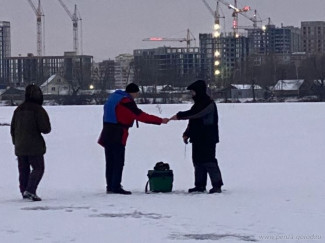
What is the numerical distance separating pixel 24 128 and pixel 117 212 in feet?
6.80

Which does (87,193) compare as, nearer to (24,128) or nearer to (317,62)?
(24,128)

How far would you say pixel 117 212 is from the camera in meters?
9.13

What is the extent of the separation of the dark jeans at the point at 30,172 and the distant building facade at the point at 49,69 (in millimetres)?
115338

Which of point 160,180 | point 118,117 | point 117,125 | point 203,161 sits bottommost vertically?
point 160,180

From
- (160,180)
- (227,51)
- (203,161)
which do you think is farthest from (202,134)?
(227,51)

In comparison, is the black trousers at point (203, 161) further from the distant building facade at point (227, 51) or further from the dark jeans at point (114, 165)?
the distant building facade at point (227, 51)

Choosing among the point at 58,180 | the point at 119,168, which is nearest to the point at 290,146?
the point at 58,180

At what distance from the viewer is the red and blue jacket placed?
437 inches

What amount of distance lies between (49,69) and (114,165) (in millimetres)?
150027

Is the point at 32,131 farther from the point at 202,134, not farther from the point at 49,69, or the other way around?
the point at 49,69

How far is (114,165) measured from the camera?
11125mm

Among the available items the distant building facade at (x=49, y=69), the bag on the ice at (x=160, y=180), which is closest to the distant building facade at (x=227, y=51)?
the distant building facade at (x=49, y=69)

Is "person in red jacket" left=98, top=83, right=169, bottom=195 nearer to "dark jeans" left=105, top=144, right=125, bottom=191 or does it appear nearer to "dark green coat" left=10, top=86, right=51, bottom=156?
"dark jeans" left=105, top=144, right=125, bottom=191

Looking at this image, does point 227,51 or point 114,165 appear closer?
point 114,165
